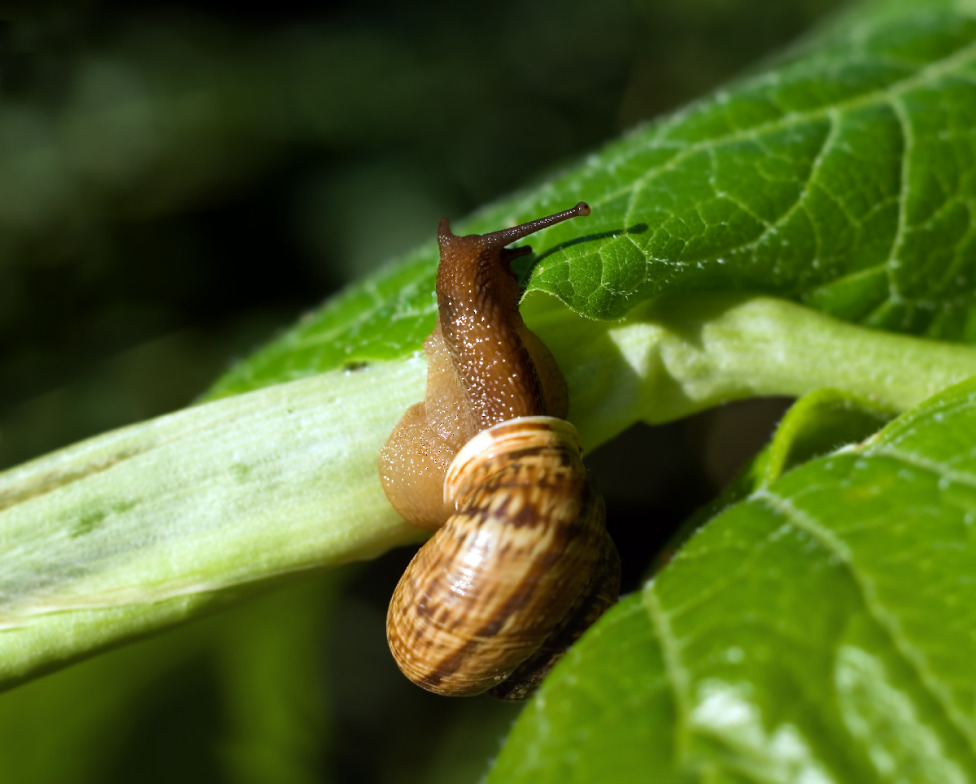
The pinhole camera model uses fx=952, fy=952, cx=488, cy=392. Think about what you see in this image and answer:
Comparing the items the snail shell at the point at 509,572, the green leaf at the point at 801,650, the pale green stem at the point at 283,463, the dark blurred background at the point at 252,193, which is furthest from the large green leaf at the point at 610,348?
the dark blurred background at the point at 252,193

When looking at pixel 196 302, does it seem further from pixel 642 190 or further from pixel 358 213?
pixel 642 190

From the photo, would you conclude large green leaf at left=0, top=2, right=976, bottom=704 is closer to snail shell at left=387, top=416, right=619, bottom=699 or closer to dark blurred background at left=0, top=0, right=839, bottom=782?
snail shell at left=387, top=416, right=619, bottom=699

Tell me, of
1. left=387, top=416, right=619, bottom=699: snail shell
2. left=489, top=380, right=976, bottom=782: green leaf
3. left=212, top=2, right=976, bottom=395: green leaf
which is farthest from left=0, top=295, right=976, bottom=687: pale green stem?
left=489, top=380, right=976, bottom=782: green leaf

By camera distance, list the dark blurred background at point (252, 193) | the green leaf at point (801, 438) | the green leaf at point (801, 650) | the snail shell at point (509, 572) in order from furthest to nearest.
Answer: the dark blurred background at point (252, 193) < the green leaf at point (801, 438) < the snail shell at point (509, 572) < the green leaf at point (801, 650)

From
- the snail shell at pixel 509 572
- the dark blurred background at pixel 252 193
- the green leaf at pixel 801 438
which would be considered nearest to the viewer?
the snail shell at pixel 509 572

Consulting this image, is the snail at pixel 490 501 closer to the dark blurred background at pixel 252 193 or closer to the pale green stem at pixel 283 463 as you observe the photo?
the pale green stem at pixel 283 463

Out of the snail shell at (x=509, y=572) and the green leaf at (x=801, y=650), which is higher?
the green leaf at (x=801, y=650)

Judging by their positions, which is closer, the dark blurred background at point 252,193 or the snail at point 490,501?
the snail at point 490,501
